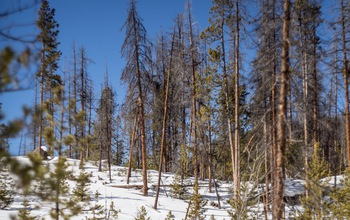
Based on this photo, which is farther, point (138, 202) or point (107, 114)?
point (107, 114)

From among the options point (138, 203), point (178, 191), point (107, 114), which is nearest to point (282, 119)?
point (138, 203)

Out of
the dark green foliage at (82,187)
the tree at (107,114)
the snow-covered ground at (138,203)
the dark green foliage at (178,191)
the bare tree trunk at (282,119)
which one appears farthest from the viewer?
the tree at (107,114)

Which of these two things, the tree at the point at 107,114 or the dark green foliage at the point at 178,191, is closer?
the dark green foliage at the point at 178,191

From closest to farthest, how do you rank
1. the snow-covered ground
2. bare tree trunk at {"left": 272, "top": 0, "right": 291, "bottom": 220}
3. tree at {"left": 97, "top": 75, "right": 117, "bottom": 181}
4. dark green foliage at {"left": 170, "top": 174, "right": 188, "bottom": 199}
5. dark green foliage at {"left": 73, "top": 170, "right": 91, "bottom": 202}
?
bare tree trunk at {"left": 272, "top": 0, "right": 291, "bottom": 220} → dark green foliage at {"left": 73, "top": 170, "right": 91, "bottom": 202} → the snow-covered ground → dark green foliage at {"left": 170, "top": 174, "right": 188, "bottom": 199} → tree at {"left": 97, "top": 75, "right": 117, "bottom": 181}

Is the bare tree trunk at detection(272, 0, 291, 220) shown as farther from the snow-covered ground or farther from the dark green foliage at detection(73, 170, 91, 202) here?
the snow-covered ground

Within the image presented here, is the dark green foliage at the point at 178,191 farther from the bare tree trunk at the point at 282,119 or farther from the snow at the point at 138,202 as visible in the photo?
the bare tree trunk at the point at 282,119

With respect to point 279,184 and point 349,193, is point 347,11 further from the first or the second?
point 279,184

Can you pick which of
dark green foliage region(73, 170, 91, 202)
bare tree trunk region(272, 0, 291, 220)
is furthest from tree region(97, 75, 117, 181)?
bare tree trunk region(272, 0, 291, 220)

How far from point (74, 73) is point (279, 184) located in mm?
26053

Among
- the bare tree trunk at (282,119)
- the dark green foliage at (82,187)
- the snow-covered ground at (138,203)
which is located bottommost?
the snow-covered ground at (138,203)

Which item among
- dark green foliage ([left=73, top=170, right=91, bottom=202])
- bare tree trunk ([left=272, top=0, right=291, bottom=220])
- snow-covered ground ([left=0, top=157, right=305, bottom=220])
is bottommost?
snow-covered ground ([left=0, top=157, right=305, bottom=220])

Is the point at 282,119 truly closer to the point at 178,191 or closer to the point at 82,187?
the point at 82,187

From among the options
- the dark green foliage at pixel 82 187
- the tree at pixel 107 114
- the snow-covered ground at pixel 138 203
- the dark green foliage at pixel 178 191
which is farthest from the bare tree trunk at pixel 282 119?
the tree at pixel 107 114

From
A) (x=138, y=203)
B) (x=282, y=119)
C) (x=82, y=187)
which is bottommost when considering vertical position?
(x=138, y=203)
